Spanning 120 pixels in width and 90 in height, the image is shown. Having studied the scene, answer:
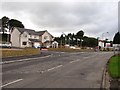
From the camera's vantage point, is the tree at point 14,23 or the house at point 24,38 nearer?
the house at point 24,38

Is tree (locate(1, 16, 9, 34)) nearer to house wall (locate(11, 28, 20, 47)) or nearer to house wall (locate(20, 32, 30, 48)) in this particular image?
house wall (locate(11, 28, 20, 47))

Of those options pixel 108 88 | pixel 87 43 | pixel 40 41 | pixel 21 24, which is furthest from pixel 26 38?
pixel 108 88

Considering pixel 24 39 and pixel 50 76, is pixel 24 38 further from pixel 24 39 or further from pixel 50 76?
pixel 50 76

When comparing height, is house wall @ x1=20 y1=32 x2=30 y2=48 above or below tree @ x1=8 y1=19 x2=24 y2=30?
below

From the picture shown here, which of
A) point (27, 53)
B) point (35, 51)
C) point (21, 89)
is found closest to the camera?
point (21, 89)

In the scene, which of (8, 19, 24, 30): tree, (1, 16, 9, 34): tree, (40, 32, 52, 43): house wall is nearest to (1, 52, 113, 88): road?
(40, 32, 52, 43): house wall

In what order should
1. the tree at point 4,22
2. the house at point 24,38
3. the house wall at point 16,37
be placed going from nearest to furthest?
1. the house at point 24,38
2. the house wall at point 16,37
3. the tree at point 4,22

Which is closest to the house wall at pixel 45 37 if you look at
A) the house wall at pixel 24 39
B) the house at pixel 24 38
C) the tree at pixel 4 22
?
the house at pixel 24 38

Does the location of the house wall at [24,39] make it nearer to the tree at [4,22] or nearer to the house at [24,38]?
the house at [24,38]

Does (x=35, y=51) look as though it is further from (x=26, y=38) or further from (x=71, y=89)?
(x=26, y=38)

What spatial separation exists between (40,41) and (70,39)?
174 ft

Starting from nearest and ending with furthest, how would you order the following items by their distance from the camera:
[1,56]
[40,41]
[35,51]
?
[1,56], [35,51], [40,41]

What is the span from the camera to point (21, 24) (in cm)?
13500

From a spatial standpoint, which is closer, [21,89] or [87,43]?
[21,89]
